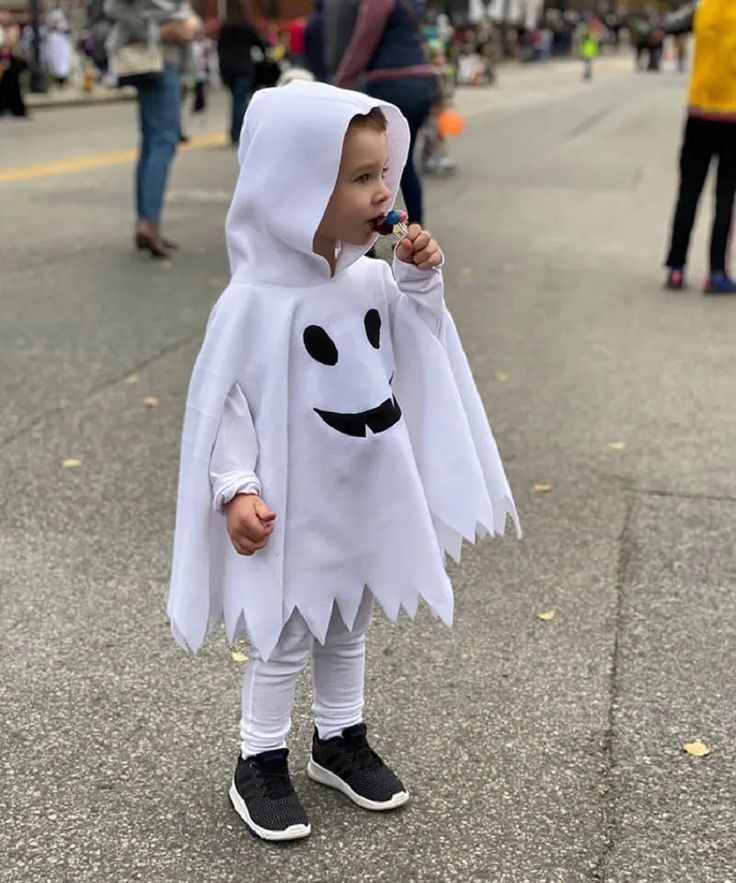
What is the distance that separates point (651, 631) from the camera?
11.5ft

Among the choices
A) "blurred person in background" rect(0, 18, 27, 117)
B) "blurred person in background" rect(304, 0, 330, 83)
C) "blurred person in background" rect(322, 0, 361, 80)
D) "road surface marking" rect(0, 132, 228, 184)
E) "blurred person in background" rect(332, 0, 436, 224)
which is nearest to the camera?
"blurred person in background" rect(332, 0, 436, 224)

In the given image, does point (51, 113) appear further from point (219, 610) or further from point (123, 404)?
point (219, 610)

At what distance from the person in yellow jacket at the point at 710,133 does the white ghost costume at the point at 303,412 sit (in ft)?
17.7

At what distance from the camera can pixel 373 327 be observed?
245 centimetres

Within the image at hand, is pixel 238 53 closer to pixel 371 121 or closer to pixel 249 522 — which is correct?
pixel 371 121

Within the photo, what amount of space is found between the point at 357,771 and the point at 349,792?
48mm

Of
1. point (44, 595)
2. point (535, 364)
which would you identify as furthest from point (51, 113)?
point (44, 595)

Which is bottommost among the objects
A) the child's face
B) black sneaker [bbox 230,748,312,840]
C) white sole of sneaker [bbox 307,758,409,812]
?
white sole of sneaker [bbox 307,758,409,812]

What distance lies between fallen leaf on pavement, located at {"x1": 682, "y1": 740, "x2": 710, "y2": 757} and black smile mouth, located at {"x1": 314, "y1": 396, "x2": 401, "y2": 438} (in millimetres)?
1122

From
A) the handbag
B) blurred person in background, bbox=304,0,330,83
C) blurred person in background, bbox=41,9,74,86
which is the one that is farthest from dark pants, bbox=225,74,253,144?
blurred person in background, bbox=41,9,74,86

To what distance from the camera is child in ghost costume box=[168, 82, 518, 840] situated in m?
2.29

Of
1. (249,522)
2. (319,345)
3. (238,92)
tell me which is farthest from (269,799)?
(238,92)

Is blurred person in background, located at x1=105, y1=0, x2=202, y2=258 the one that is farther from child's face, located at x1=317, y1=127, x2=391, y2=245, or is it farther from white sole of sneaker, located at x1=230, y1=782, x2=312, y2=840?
white sole of sneaker, located at x1=230, y1=782, x2=312, y2=840

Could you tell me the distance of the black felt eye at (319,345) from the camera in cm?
236
